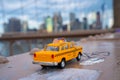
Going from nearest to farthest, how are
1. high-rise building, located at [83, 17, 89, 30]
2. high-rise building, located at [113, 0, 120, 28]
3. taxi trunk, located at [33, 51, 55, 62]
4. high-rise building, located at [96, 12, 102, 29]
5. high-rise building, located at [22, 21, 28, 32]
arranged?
taxi trunk, located at [33, 51, 55, 62], high-rise building, located at [22, 21, 28, 32], high-rise building, located at [83, 17, 89, 30], high-rise building, located at [96, 12, 102, 29], high-rise building, located at [113, 0, 120, 28]

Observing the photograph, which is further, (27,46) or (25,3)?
(25,3)

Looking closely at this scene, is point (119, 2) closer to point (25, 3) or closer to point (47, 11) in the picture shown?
point (47, 11)

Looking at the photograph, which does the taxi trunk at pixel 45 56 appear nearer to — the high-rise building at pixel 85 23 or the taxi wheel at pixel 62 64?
the taxi wheel at pixel 62 64

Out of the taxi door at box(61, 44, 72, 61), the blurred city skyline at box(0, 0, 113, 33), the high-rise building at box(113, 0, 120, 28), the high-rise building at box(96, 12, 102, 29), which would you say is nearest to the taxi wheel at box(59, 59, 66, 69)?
the taxi door at box(61, 44, 72, 61)

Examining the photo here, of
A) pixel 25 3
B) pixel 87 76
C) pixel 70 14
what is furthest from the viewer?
pixel 70 14

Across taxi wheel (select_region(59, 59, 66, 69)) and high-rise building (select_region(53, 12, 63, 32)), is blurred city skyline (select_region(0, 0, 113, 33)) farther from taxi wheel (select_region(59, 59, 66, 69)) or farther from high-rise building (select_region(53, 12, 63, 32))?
taxi wheel (select_region(59, 59, 66, 69))

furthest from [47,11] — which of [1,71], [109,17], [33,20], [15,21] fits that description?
[1,71]

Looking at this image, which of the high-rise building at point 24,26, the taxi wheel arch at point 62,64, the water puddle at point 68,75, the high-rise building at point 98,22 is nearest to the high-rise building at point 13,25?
the high-rise building at point 24,26

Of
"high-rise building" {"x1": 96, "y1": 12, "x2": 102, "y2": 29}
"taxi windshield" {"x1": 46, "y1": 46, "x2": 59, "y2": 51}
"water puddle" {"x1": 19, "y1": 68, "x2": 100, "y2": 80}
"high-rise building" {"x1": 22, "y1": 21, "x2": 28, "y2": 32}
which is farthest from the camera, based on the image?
"high-rise building" {"x1": 96, "y1": 12, "x2": 102, "y2": 29}
